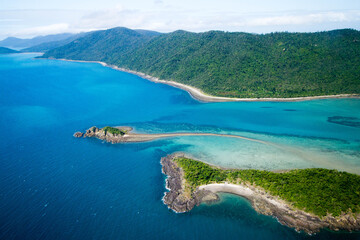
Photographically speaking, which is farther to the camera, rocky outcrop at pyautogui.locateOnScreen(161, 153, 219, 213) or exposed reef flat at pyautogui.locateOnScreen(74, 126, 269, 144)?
exposed reef flat at pyautogui.locateOnScreen(74, 126, 269, 144)

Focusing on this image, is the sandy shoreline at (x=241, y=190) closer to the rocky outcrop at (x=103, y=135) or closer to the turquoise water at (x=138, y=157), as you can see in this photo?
the turquoise water at (x=138, y=157)

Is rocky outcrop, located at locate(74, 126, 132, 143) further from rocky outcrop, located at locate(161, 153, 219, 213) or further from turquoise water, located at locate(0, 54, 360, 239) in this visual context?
rocky outcrop, located at locate(161, 153, 219, 213)

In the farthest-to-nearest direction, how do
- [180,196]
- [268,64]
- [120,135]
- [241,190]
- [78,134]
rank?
[268,64] < [78,134] < [120,135] < [241,190] < [180,196]

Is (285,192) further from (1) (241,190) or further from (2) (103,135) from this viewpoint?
(2) (103,135)

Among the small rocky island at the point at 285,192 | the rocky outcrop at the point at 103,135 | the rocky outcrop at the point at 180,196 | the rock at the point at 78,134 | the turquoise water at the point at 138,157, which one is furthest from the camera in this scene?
the rock at the point at 78,134

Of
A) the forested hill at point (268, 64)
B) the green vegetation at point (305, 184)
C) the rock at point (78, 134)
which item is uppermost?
the forested hill at point (268, 64)

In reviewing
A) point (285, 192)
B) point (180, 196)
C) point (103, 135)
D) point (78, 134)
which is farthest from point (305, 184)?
point (78, 134)

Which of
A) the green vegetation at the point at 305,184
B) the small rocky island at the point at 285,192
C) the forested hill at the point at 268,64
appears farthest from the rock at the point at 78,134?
the forested hill at the point at 268,64

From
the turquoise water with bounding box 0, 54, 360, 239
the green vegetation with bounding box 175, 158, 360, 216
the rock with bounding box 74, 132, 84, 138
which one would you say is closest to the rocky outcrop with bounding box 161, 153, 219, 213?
the turquoise water with bounding box 0, 54, 360, 239
